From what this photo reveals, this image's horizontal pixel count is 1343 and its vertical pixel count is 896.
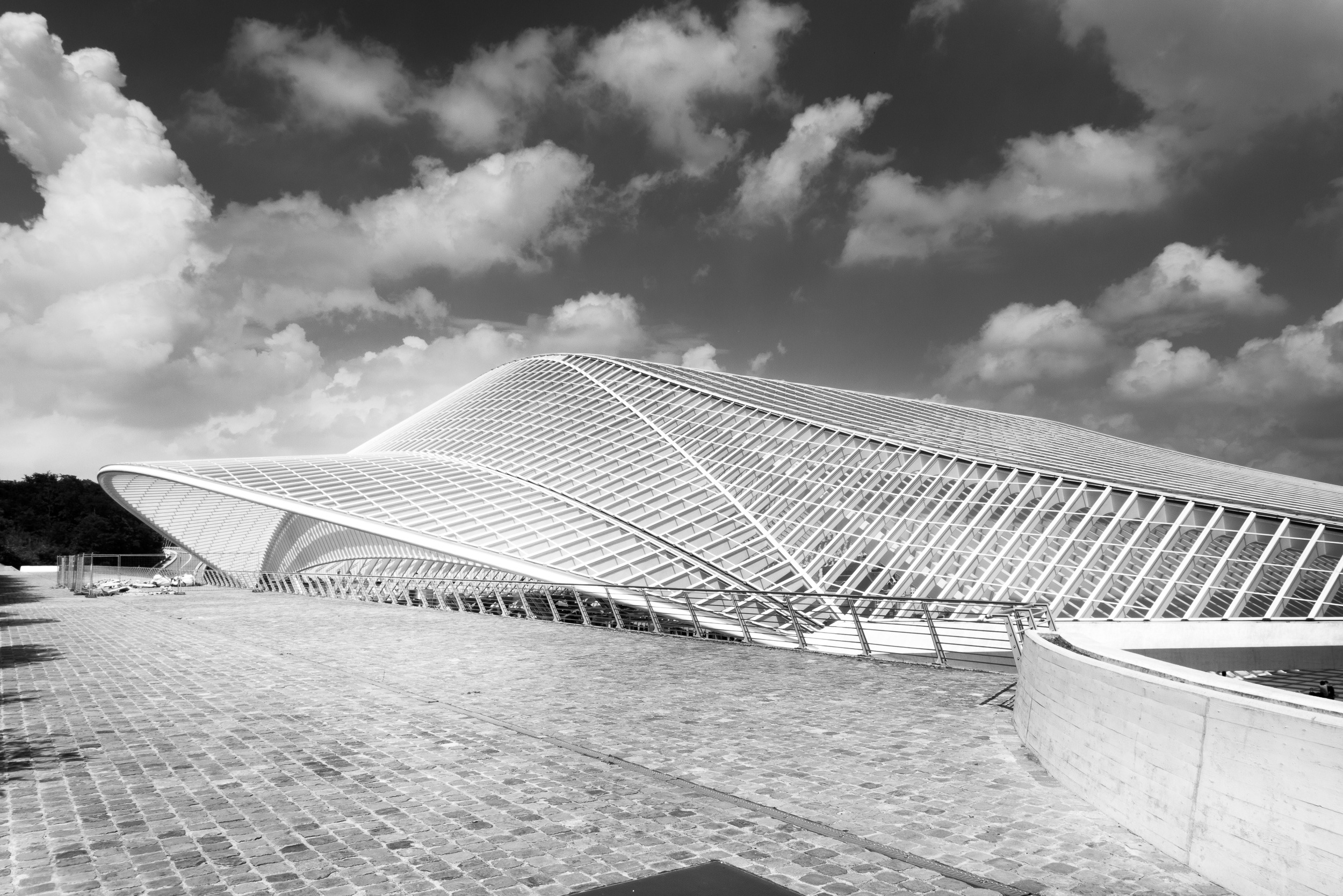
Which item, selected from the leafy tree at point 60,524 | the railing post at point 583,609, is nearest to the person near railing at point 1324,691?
the railing post at point 583,609

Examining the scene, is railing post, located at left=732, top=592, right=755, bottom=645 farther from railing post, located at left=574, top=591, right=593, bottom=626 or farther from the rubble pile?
the rubble pile

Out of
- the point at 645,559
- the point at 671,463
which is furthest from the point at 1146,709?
the point at 671,463

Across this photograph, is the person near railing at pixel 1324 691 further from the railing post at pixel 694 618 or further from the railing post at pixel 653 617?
the railing post at pixel 653 617

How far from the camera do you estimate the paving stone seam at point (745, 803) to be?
5.50m

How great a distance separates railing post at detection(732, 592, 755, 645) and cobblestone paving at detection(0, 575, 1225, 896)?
131 inches

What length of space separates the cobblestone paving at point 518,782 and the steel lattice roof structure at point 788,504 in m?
3.39

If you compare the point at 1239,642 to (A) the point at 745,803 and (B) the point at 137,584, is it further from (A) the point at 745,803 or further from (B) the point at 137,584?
(B) the point at 137,584

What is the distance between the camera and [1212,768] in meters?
5.46

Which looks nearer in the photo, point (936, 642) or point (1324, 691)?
point (936, 642)

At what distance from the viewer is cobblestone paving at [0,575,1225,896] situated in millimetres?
5695

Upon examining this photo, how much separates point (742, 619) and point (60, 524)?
10606cm

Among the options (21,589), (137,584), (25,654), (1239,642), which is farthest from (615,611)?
(21,589)

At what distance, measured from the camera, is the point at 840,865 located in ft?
18.8

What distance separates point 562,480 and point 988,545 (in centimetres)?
1480
